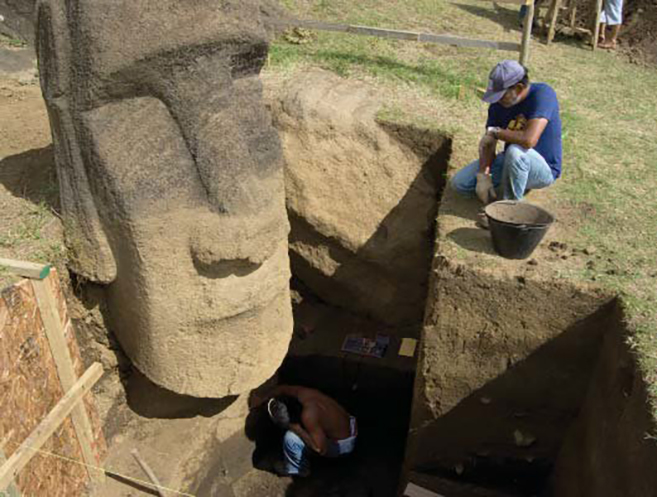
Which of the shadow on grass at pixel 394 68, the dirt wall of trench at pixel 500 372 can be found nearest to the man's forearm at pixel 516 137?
the dirt wall of trench at pixel 500 372

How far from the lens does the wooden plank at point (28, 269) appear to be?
3.27 metres

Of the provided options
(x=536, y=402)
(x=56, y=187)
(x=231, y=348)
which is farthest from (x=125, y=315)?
(x=536, y=402)

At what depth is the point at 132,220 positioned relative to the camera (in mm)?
3408

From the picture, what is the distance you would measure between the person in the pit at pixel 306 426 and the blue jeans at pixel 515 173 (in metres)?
2.12

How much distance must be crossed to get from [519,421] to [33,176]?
3.67 metres

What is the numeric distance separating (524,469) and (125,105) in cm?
345

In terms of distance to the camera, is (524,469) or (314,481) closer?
(524,469)

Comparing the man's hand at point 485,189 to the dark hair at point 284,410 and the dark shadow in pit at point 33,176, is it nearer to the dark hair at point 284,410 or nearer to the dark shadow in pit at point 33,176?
the dark hair at point 284,410

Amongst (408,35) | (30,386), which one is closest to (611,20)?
(408,35)

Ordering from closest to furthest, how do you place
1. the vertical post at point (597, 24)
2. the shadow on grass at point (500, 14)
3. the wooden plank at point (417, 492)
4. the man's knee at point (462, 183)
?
the wooden plank at point (417, 492)
the man's knee at point (462, 183)
the vertical post at point (597, 24)
the shadow on grass at point (500, 14)

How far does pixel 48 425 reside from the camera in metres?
3.46

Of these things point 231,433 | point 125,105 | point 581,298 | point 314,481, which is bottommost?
point 314,481

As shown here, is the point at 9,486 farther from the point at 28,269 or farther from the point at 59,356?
the point at 28,269

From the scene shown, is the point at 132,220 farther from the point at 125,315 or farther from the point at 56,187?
the point at 56,187
